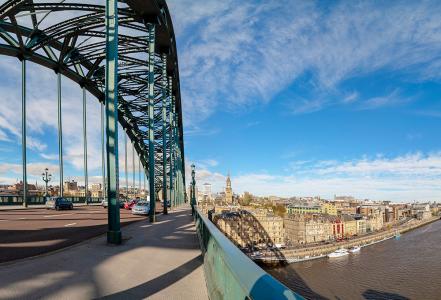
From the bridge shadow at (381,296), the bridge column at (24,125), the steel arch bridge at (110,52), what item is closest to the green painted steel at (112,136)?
the steel arch bridge at (110,52)

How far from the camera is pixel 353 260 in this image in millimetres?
78562

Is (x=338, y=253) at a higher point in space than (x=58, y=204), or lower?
lower

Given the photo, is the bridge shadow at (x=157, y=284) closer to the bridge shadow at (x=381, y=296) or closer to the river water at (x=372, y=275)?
the river water at (x=372, y=275)

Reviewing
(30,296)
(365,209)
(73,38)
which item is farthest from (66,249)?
(365,209)

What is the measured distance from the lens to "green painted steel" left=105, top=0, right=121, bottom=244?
29.0 feet

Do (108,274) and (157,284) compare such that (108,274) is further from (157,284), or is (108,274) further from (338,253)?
(338,253)

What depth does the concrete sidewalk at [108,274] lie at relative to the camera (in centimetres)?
437

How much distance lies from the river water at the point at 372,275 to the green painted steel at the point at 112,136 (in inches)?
1693

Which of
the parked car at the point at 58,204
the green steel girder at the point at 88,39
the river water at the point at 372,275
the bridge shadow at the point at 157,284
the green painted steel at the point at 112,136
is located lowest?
the river water at the point at 372,275

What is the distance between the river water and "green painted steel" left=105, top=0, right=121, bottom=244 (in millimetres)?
42997

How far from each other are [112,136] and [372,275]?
68.2 meters

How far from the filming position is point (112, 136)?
921 cm

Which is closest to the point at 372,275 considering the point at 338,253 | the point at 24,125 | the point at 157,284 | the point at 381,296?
the point at 381,296

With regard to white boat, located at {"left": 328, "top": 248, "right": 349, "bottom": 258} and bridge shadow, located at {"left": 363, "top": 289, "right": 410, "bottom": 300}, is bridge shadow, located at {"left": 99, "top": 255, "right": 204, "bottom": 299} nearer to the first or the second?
bridge shadow, located at {"left": 363, "top": 289, "right": 410, "bottom": 300}
